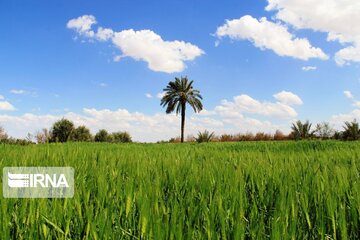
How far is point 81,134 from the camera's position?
46.7 metres

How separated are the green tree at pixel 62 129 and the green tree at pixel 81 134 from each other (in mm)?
736

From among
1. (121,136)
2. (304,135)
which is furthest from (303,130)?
(121,136)

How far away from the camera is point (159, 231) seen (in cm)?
125

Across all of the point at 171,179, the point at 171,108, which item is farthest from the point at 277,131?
the point at 171,179

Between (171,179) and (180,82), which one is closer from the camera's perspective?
(171,179)

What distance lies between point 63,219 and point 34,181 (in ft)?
4.21

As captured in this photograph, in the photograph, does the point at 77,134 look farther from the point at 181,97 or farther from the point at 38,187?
the point at 38,187

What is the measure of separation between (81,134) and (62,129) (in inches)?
102

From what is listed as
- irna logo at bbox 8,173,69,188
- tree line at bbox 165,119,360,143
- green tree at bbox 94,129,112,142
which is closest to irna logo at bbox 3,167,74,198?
irna logo at bbox 8,173,69,188

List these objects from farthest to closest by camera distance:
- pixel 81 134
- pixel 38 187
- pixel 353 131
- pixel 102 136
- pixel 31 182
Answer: pixel 102 136 < pixel 81 134 < pixel 353 131 < pixel 31 182 < pixel 38 187

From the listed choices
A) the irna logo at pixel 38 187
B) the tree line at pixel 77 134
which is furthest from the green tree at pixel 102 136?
the irna logo at pixel 38 187

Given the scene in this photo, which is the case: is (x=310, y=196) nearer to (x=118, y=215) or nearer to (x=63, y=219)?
(x=118, y=215)

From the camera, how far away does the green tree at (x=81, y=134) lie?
46000 millimetres

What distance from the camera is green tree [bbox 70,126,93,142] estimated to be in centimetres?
4600
